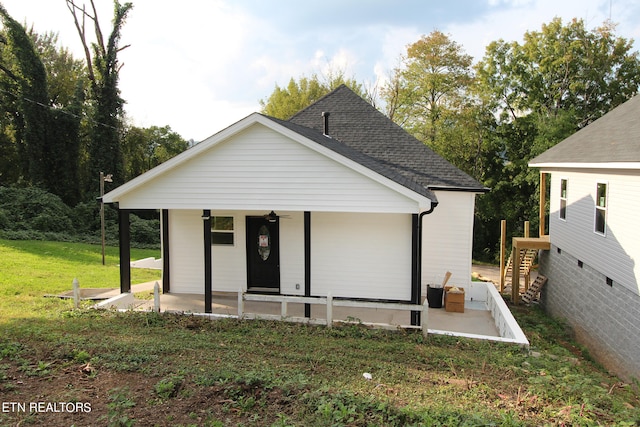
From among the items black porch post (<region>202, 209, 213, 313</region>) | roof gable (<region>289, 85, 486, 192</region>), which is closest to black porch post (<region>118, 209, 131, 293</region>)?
black porch post (<region>202, 209, 213, 313</region>)

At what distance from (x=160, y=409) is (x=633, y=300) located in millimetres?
9882

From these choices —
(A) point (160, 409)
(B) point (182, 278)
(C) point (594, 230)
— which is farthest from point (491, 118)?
(A) point (160, 409)

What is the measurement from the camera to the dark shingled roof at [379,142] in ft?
42.9

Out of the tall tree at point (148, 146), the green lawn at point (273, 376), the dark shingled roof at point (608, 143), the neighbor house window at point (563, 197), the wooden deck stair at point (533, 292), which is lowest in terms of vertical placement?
the wooden deck stair at point (533, 292)

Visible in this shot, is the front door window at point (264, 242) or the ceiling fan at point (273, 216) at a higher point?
the ceiling fan at point (273, 216)

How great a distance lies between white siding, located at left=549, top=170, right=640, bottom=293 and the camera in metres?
9.93

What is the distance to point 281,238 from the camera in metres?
11.9

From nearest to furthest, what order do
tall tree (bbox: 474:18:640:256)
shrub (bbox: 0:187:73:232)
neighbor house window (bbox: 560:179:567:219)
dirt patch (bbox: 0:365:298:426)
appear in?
dirt patch (bbox: 0:365:298:426)
neighbor house window (bbox: 560:179:567:219)
shrub (bbox: 0:187:73:232)
tall tree (bbox: 474:18:640:256)

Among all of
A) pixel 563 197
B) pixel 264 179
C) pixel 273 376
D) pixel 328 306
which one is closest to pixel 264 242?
pixel 264 179

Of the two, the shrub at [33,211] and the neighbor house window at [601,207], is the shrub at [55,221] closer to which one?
the shrub at [33,211]

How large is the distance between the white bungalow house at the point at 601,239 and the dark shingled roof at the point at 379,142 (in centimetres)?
312

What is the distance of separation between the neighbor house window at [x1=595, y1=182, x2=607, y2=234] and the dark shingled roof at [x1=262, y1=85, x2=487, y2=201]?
2986 mm

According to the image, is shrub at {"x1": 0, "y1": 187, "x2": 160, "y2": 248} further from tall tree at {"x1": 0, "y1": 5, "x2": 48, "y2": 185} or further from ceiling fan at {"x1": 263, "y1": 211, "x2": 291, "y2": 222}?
ceiling fan at {"x1": 263, "y1": 211, "x2": 291, "y2": 222}

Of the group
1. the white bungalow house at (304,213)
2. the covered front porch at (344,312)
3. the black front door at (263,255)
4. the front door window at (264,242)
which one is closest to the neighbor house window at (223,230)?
the white bungalow house at (304,213)
